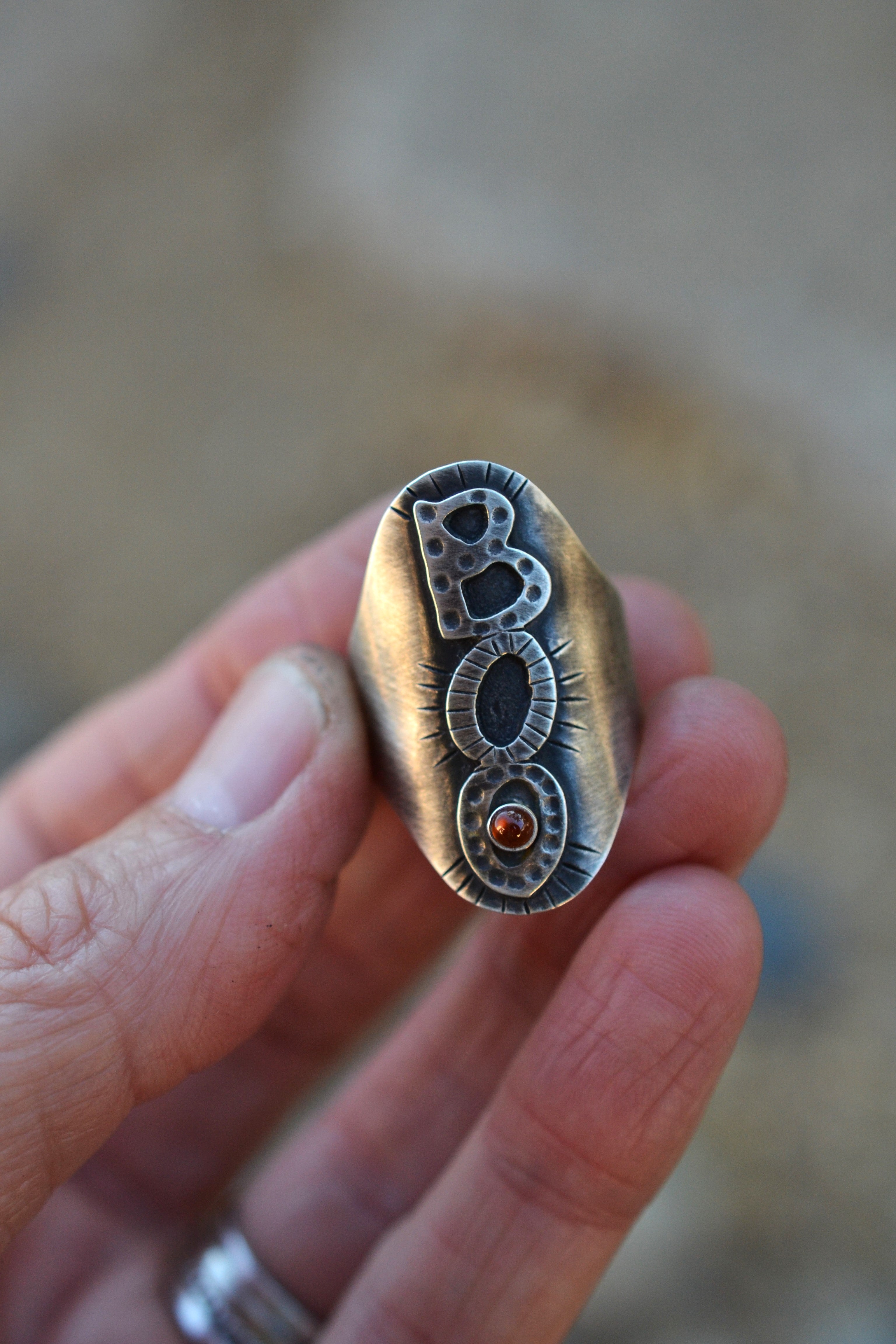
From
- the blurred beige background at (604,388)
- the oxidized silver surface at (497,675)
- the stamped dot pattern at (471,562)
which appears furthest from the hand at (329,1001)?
the blurred beige background at (604,388)

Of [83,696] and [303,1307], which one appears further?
[83,696]

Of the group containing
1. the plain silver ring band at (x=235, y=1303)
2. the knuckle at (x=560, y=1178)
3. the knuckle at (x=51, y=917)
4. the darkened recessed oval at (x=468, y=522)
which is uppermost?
the darkened recessed oval at (x=468, y=522)

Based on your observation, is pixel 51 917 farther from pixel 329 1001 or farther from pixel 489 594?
pixel 329 1001

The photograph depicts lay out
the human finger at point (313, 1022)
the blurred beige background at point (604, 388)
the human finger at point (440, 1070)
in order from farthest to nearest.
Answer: the blurred beige background at point (604, 388) → the human finger at point (313, 1022) → the human finger at point (440, 1070)

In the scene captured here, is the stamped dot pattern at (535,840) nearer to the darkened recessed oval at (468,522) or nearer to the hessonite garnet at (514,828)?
the hessonite garnet at (514,828)

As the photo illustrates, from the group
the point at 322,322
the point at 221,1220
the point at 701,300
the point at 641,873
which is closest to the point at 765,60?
the point at 701,300

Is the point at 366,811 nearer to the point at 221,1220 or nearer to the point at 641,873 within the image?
the point at 641,873

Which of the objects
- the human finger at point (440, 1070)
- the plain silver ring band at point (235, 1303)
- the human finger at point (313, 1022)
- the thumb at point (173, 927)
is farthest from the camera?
the human finger at point (313, 1022)

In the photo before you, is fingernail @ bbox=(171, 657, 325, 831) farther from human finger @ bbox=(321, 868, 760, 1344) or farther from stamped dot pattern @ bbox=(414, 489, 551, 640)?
human finger @ bbox=(321, 868, 760, 1344)
